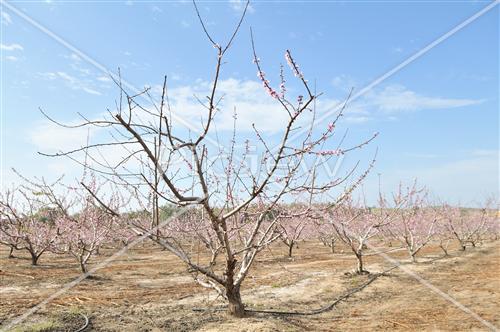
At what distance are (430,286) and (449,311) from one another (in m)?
3.38

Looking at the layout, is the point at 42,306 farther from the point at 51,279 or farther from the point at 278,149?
the point at 278,149

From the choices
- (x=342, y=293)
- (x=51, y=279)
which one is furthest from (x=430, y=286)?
(x=51, y=279)

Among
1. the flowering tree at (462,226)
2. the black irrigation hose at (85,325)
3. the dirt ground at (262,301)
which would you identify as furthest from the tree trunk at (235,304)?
the flowering tree at (462,226)

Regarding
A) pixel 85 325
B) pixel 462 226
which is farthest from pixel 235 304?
pixel 462 226

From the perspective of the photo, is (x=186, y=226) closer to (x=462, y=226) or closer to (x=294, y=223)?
(x=294, y=223)

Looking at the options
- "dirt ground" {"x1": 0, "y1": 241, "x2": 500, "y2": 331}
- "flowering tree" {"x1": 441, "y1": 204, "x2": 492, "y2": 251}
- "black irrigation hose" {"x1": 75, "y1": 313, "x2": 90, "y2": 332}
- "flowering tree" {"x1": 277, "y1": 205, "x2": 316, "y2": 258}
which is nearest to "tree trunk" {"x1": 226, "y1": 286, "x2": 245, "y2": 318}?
"dirt ground" {"x1": 0, "y1": 241, "x2": 500, "y2": 331}

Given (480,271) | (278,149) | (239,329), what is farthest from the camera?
(480,271)

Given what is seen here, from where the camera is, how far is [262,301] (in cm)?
862

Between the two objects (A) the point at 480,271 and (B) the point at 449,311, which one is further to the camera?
(A) the point at 480,271

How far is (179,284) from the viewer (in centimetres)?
1165

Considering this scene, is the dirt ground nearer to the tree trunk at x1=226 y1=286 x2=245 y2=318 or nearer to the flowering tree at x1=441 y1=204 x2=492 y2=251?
the tree trunk at x1=226 y1=286 x2=245 y2=318

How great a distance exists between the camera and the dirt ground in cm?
661

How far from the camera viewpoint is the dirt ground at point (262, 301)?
661 centimetres

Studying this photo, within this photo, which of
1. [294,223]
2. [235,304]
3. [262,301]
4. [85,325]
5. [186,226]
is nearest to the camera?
[85,325]
